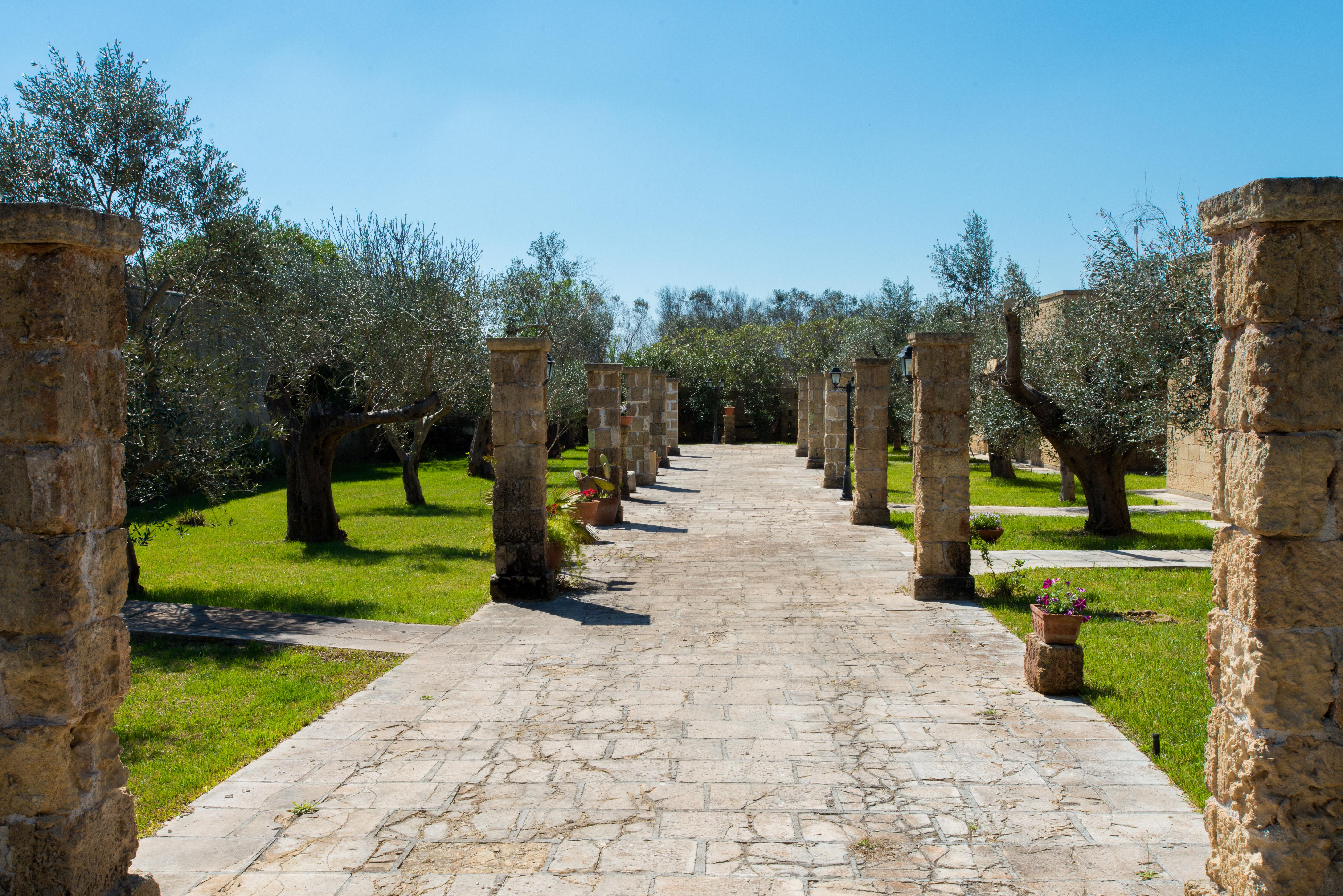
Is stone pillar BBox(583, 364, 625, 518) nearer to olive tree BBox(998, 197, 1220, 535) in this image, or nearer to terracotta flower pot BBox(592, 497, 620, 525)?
terracotta flower pot BBox(592, 497, 620, 525)

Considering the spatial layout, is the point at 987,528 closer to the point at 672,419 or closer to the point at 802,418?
the point at 802,418

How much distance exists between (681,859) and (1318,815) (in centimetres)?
241

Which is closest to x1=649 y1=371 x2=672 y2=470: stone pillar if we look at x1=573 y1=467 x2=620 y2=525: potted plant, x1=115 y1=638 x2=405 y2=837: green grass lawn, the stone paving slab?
x1=573 y1=467 x2=620 y2=525: potted plant

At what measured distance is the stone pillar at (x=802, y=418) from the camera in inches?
1229

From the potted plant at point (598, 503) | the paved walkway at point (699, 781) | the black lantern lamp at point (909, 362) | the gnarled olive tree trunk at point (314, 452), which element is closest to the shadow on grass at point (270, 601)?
the paved walkway at point (699, 781)

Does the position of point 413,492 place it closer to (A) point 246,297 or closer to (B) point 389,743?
(A) point 246,297

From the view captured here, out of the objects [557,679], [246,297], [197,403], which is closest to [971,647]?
[557,679]

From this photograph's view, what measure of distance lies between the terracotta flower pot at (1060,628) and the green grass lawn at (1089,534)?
4.69 meters

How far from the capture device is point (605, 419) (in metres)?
17.6

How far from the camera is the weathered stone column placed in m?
26.3

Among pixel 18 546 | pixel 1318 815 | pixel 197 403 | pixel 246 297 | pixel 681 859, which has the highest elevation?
pixel 246 297

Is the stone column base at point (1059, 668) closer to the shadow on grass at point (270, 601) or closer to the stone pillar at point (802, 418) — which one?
the shadow on grass at point (270, 601)

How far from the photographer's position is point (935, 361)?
30.5 ft

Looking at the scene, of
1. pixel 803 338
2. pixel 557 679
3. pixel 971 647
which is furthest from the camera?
pixel 803 338
